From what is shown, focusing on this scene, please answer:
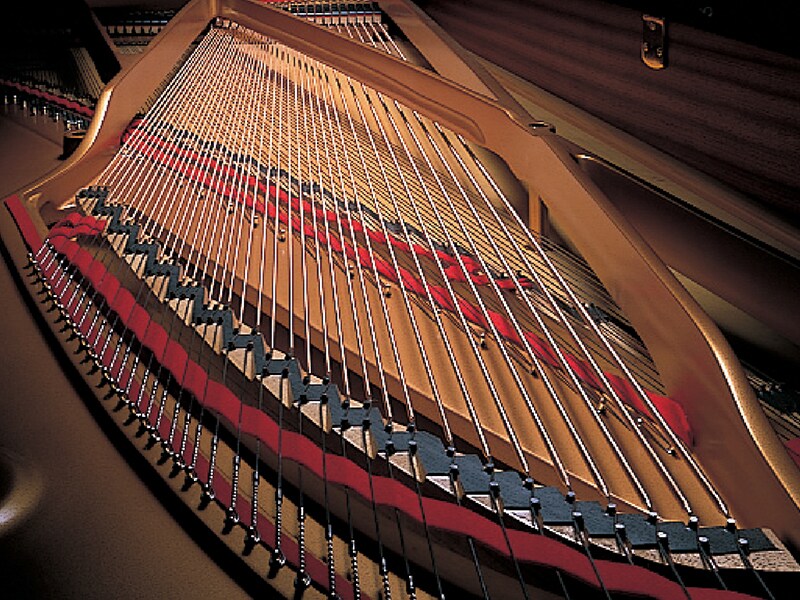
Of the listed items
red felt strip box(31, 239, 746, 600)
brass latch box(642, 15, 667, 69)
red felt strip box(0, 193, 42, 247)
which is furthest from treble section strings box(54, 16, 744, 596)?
brass latch box(642, 15, 667, 69)

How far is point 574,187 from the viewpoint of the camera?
1.65 metres

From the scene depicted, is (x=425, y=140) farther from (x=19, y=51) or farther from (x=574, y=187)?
(x=19, y=51)

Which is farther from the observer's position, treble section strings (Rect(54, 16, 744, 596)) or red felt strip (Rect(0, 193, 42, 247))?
red felt strip (Rect(0, 193, 42, 247))

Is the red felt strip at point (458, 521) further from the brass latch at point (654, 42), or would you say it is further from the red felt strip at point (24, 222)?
the brass latch at point (654, 42)

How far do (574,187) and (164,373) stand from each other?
81cm

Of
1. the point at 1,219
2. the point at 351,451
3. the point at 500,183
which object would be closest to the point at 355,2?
the point at 500,183

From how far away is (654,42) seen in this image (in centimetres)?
206

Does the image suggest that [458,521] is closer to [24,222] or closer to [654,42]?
[654,42]

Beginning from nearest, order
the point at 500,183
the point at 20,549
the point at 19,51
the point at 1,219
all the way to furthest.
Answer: the point at 20,549 → the point at 1,219 → the point at 500,183 → the point at 19,51

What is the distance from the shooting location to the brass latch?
79.7 inches

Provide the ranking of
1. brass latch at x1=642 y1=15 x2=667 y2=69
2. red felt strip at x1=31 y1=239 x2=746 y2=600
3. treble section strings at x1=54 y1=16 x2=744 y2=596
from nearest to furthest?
red felt strip at x1=31 y1=239 x2=746 y2=600, treble section strings at x1=54 y1=16 x2=744 y2=596, brass latch at x1=642 y1=15 x2=667 y2=69

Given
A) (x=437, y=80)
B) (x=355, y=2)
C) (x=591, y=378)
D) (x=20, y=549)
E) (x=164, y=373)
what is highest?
(x=355, y=2)

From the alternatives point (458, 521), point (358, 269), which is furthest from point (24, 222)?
point (458, 521)

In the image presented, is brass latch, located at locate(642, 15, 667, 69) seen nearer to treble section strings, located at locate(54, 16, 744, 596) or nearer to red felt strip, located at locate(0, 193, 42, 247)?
treble section strings, located at locate(54, 16, 744, 596)
